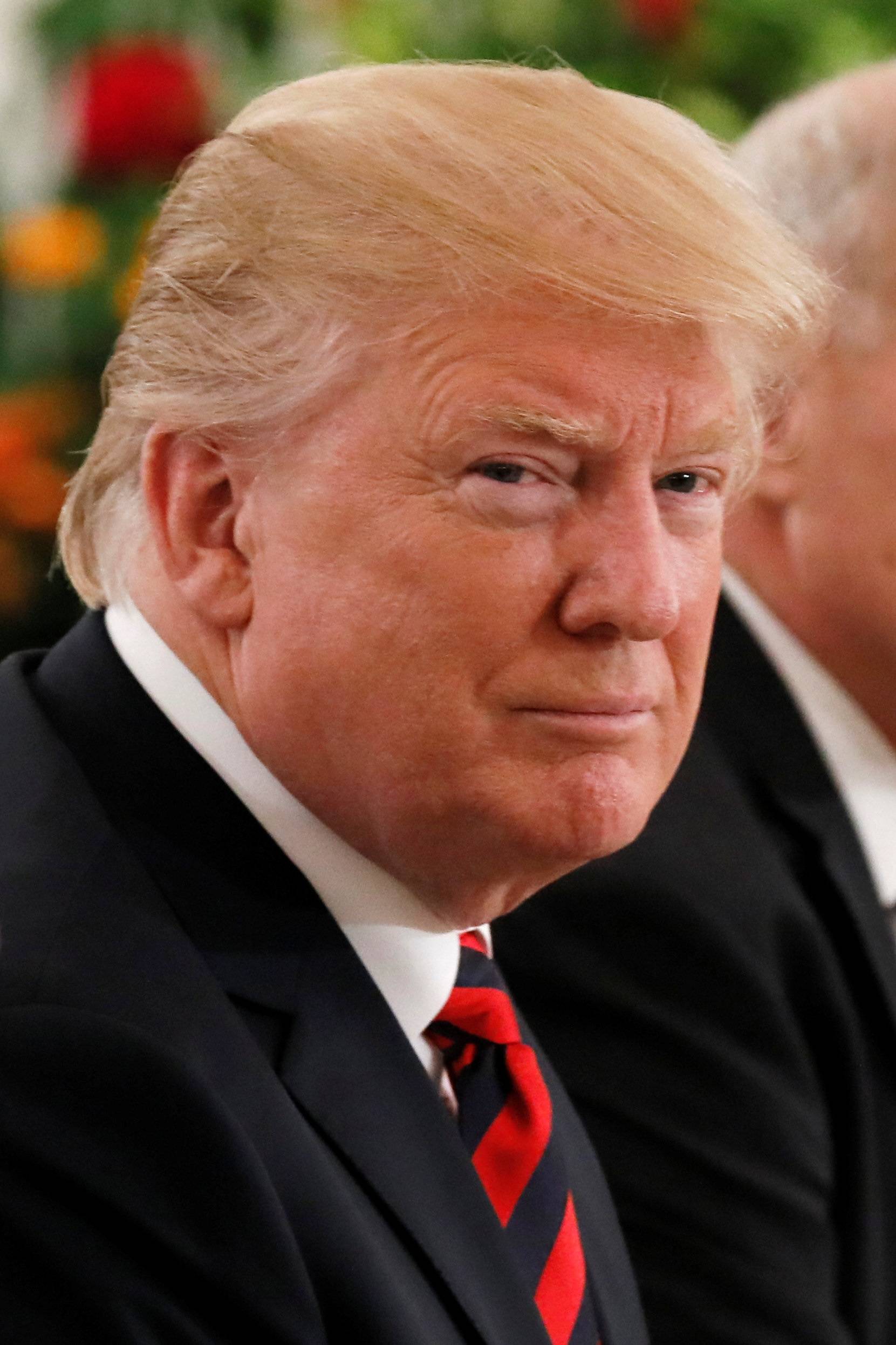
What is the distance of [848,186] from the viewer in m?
1.78

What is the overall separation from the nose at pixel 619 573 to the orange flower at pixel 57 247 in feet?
4.33

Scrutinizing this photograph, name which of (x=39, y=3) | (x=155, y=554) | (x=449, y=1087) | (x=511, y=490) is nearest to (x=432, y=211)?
(x=511, y=490)

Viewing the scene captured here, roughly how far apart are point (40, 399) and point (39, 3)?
52 cm

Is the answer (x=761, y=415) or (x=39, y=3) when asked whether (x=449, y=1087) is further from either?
(x=39, y=3)

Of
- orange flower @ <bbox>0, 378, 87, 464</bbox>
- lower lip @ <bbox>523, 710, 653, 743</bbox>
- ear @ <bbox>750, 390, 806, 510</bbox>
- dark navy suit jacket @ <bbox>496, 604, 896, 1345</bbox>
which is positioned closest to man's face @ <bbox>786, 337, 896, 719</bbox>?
ear @ <bbox>750, 390, 806, 510</bbox>

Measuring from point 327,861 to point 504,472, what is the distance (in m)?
0.26

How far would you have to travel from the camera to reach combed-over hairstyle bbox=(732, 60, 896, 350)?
5.76 feet

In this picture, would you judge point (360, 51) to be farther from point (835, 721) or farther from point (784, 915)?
point (784, 915)

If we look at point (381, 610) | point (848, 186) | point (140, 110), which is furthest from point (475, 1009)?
point (140, 110)

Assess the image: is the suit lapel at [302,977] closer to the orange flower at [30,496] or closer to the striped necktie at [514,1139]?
the striped necktie at [514,1139]

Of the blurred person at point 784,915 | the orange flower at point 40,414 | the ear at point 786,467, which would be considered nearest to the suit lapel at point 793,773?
the blurred person at point 784,915

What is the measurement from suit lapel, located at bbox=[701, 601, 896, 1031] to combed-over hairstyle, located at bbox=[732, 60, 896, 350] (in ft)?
1.04

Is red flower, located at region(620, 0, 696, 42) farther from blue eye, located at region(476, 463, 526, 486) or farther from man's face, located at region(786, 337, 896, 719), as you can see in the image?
blue eye, located at region(476, 463, 526, 486)

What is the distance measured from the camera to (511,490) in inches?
40.6
